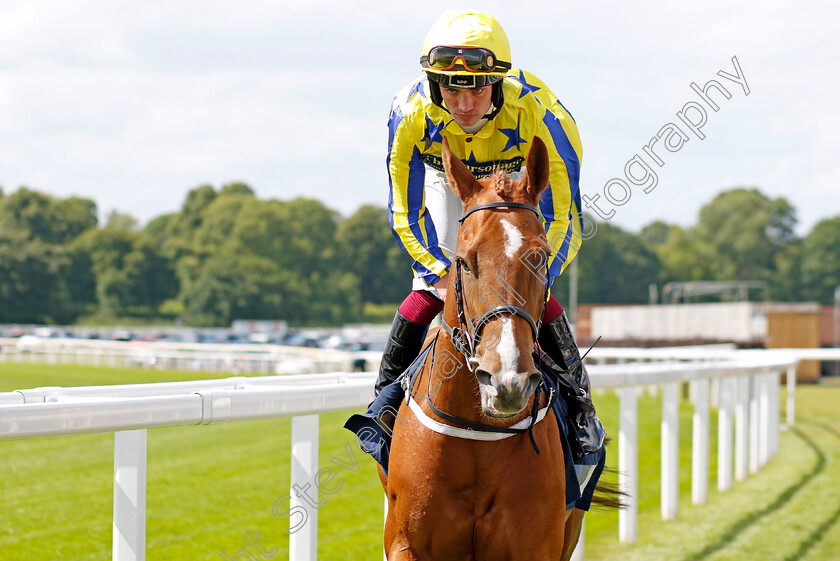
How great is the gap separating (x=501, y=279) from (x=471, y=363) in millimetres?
277

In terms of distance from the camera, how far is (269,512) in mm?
5602

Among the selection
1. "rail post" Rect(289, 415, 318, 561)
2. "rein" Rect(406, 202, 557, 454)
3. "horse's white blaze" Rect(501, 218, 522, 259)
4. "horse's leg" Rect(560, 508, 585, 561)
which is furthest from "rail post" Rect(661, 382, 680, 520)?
"horse's white blaze" Rect(501, 218, 522, 259)

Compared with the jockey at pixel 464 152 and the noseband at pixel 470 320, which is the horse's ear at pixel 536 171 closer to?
the noseband at pixel 470 320

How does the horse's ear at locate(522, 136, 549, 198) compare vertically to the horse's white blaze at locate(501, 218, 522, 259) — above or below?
above

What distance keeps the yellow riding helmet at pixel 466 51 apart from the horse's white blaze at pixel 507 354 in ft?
3.49

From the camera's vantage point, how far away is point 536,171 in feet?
8.38

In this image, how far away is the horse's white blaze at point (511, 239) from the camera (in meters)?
2.30

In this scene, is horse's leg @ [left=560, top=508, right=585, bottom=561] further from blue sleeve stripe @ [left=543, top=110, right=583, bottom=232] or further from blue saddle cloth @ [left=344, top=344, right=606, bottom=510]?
blue sleeve stripe @ [left=543, top=110, right=583, bottom=232]

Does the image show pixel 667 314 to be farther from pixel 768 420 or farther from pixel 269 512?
pixel 269 512

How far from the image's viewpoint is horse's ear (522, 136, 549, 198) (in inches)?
99.3

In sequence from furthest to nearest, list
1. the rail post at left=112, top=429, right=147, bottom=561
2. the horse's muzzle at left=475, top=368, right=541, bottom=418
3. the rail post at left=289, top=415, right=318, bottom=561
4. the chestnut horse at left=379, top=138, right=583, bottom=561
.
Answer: the rail post at left=289, top=415, right=318, bottom=561
the rail post at left=112, top=429, right=147, bottom=561
the chestnut horse at left=379, top=138, right=583, bottom=561
the horse's muzzle at left=475, top=368, right=541, bottom=418

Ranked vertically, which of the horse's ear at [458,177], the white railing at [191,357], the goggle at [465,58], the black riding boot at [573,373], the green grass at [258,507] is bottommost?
the white railing at [191,357]

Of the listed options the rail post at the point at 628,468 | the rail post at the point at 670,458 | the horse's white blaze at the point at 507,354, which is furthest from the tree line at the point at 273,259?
the horse's white blaze at the point at 507,354

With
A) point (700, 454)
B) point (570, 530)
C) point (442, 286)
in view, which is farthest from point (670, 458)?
point (442, 286)
